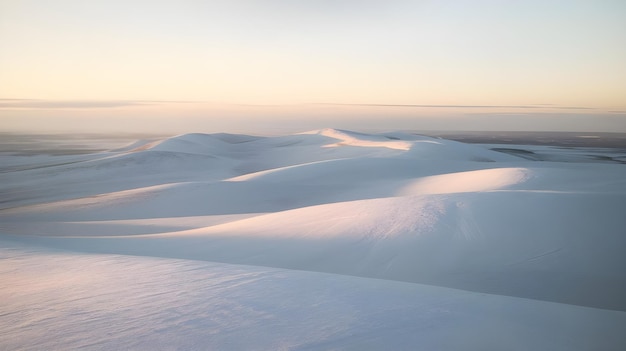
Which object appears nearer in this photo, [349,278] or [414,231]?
[349,278]

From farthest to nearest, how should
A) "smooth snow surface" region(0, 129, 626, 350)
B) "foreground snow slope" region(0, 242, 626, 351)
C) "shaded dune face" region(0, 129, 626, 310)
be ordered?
"shaded dune face" region(0, 129, 626, 310) < "smooth snow surface" region(0, 129, 626, 350) < "foreground snow slope" region(0, 242, 626, 351)

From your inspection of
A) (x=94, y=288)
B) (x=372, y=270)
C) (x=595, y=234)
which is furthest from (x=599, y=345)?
(x=94, y=288)

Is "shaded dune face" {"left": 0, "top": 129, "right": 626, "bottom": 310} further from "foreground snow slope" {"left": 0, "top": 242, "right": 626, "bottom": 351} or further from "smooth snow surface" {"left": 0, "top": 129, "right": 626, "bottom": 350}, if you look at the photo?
"foreground snow slope" {"left": 0, "top": 242, "right": 626, "bottom": 351}

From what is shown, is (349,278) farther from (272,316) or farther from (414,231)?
(414,231)

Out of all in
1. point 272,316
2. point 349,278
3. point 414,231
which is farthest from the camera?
point 414,231

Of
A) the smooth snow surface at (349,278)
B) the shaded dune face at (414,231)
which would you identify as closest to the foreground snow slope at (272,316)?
the smooth snow surface at (349,278)

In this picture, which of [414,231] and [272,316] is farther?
[414,231]

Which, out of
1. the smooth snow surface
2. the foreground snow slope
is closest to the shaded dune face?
the smooth snow surface

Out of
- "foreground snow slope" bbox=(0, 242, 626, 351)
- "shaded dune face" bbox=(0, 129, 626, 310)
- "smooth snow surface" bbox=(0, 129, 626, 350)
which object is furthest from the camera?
"shaded dune face" bbox=(0, 129, 626, 310)

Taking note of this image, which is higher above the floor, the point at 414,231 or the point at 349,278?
the point at 414,231

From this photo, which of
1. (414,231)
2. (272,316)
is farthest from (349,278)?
(414,231)

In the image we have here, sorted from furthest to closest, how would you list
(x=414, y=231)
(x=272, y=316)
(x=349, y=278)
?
1. (x=414, y=231)
2. (x=349, y=278)
3. (x=272, y=316)
